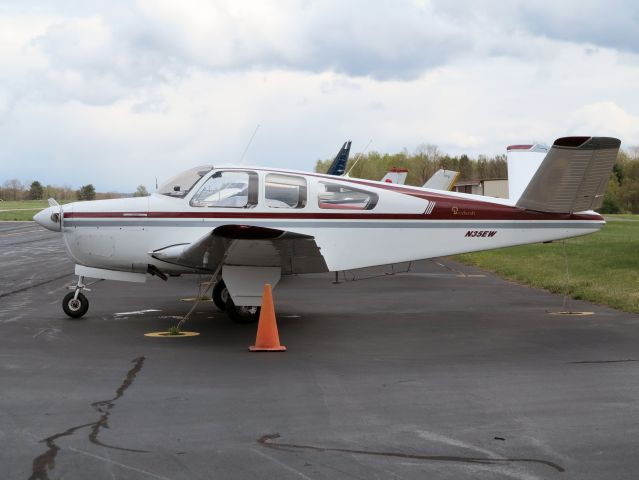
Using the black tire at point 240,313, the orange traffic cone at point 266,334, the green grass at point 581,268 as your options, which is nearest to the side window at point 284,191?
the black tire at point 240,313

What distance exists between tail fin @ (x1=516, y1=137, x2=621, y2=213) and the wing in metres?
3.40

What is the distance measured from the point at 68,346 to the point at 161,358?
153cm

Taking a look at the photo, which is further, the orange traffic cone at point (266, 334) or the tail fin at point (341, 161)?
the tail fin at point (341, 161)

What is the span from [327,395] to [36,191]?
491 feet

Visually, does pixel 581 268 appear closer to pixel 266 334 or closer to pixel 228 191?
pixel 228 191

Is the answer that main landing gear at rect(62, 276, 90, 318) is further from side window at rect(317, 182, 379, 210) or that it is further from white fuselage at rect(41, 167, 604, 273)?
side window at rect(317, 182, 379, 210)

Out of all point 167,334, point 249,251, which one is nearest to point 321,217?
point 249,251

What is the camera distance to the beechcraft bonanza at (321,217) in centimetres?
1205

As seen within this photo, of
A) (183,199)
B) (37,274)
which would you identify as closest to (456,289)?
(183,199)

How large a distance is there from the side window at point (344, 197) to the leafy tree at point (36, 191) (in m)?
140

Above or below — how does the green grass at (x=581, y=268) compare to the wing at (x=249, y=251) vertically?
below

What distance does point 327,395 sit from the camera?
730 cm

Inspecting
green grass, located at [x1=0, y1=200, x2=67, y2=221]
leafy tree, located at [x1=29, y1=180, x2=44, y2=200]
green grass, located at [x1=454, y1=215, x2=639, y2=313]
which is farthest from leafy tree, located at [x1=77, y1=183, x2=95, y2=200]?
green grass, located at [x1=454, y1=215, x2=639, y2=313]

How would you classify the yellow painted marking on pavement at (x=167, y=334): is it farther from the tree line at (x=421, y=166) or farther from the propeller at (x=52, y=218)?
the tree line at (x=421, y=166)
